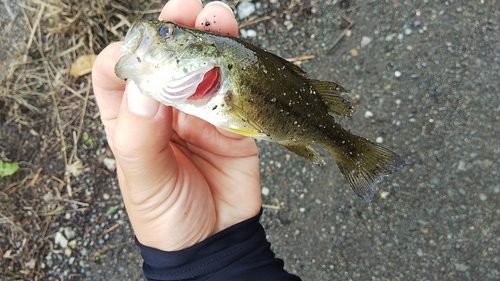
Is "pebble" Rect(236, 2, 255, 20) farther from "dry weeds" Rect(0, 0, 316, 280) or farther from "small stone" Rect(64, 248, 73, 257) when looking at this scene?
"small stone" Rect(64, 248, 73, 257)

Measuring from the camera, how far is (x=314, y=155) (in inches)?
95.3

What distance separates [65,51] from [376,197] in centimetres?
309

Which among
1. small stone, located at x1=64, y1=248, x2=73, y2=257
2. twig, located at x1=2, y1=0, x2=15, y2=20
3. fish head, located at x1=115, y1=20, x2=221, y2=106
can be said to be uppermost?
fish head, located at x1=115, y1=20, x2=221, y2=106

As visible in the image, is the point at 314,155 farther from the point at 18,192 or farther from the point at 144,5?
the point at 18,192

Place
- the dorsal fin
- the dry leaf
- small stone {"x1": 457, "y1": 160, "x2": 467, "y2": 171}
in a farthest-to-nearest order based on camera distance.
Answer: the dry leaf
small stone {"x1": 457, "y1": 160, "x2": 467, "y2": 171}
the dorsal fin

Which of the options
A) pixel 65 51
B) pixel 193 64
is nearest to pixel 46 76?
pixel 65 51

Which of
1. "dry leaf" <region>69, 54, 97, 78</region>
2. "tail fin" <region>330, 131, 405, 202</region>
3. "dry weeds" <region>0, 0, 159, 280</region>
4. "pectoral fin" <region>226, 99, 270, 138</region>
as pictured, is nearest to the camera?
"pectoral fin" <region>226, 99, 270, 138</region>

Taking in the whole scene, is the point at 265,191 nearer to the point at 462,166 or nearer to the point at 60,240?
the point at 462,166

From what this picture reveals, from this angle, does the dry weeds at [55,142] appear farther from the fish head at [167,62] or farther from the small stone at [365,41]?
the fish head at [167,62]

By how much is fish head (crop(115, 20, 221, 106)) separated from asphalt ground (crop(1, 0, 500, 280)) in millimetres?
1915

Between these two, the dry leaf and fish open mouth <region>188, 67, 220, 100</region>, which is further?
the dry leaf

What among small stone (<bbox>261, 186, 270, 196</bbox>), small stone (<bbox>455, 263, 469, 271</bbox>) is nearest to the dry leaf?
small stone (<bbox>261, 186, 270, 196</bbox>)

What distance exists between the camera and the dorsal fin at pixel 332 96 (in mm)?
2287

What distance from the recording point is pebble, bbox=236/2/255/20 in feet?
12.8
